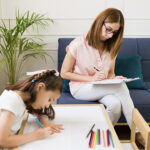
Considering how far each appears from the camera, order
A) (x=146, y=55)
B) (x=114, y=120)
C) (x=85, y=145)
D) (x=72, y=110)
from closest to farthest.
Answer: (x=85, y=145)
(x=72, y=110)
(x=114, y=120)
(x=146, y=55)

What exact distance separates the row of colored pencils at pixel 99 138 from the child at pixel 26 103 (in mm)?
195

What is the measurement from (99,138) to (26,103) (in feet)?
1.42

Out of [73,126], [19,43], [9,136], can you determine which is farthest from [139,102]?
[19,43]

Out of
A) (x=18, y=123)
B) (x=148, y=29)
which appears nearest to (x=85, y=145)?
(x=18, y=123)

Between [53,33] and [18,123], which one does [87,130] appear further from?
[53,33]

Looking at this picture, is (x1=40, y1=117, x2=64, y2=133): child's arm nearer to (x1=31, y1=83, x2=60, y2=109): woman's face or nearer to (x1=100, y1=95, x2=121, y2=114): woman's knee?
(x1=31, y1=83, x2=60, y2=109): woman's face

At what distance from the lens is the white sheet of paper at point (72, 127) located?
3.37ft

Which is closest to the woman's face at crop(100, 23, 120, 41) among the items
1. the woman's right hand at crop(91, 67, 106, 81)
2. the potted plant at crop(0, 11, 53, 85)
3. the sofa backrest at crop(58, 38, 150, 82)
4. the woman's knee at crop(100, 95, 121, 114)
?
the woman's right hand at crop(91, 67, 106, 81)

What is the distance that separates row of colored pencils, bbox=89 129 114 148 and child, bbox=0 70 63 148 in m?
0.19

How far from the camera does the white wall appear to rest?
2738 mm

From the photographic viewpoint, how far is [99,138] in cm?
110

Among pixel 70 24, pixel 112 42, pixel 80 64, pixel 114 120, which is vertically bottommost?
pixel 114 120

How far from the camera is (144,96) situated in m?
2.12

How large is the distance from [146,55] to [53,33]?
118 centimetres
